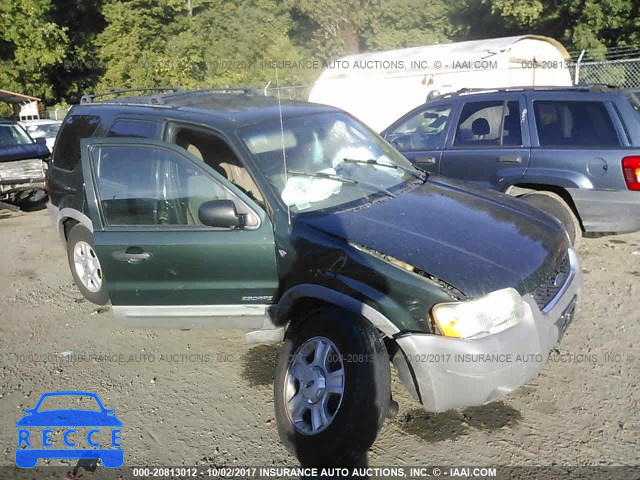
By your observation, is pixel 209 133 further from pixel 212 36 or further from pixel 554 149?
pixel 212 36

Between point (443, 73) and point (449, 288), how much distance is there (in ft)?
36.7

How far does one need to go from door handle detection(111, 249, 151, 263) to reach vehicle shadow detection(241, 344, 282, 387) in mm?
1082

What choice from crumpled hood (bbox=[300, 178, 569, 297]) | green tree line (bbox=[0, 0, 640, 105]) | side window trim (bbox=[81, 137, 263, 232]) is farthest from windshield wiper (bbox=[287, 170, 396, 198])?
green tree line (bbox=[0, 0, 640, 105])

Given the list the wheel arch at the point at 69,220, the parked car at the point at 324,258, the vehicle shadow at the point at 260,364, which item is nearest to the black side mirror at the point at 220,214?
the parked car at the point at 324,258

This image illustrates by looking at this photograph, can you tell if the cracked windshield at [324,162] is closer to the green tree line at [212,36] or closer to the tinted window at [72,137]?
the tinted window at [72,137]

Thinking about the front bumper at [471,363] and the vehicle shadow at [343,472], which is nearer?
the front bumper at [471,363]

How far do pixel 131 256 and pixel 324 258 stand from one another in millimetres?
1343

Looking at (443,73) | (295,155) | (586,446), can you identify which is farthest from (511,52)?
(586,446)

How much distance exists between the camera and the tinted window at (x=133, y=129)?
13.6 feet

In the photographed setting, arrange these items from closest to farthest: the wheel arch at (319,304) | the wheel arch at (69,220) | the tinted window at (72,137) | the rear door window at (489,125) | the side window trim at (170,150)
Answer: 1. the wheel arch at (319,304)
2. the side window trim at (170,150)
3. the wheel arch at (69,220)
4. the tinted window at (72,137)
5. the rear door window at (489,125)

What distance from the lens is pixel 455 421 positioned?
11.1 feet

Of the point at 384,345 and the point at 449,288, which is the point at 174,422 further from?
the point at 449,288

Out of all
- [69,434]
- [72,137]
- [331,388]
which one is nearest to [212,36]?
[72,137]

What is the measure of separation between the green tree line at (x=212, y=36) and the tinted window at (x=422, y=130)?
2038cm
